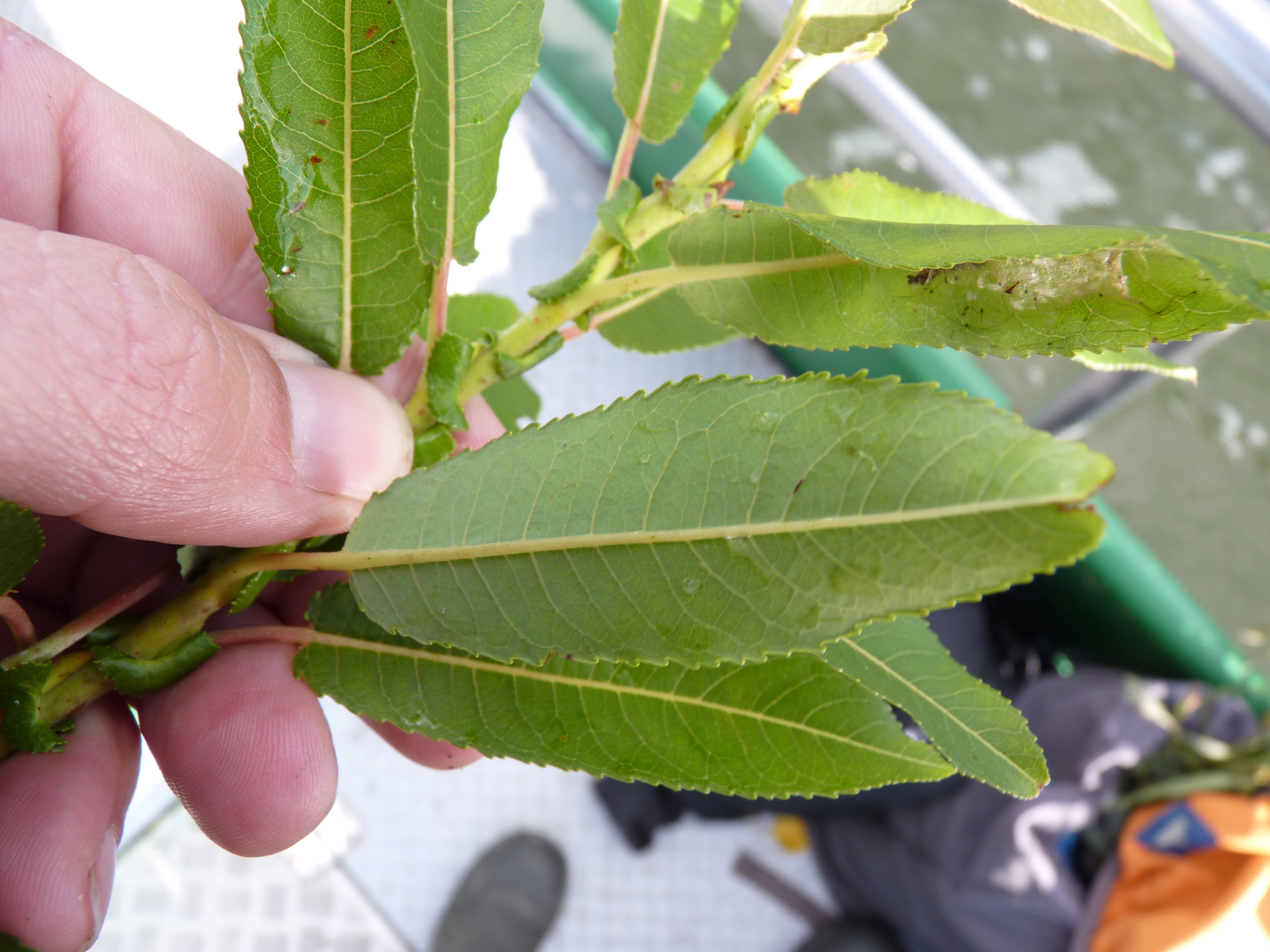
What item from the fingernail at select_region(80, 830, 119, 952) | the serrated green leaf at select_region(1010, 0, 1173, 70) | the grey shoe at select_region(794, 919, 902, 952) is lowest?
the grey shoe at select_region(794, 919, 902, 952)

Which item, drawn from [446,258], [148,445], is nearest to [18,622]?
[148,445]

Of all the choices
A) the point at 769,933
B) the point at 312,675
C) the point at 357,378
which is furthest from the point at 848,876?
the point at 357,378

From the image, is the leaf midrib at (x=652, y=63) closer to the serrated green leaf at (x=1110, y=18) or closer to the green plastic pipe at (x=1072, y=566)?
the serrated green leaf at (x=1110, y=18)

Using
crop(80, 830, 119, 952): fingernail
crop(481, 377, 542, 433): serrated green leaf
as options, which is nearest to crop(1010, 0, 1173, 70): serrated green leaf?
crop(481, 377, 542, 433): serrated green leaf

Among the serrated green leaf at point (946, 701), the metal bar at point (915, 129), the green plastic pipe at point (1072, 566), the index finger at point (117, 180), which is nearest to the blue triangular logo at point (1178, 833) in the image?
the green plastic pipe at point (1072, 566)

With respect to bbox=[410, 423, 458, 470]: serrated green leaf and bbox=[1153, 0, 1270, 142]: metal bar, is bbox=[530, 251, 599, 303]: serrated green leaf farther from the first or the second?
bbox=[1153, 0, 1270, 142]: metal bar

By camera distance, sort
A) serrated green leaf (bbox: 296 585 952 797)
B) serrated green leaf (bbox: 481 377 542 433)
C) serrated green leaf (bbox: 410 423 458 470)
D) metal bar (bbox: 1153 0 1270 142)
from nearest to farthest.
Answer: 1. serrated green leaf (bbox: 296 585 952 797)
2. serrated green leaf (bbox: 410 423 458 470)
3. serrated green leaf (bbox: 481 377 542 433)
4. metal bar (bbox: 1153 0 1270 142)

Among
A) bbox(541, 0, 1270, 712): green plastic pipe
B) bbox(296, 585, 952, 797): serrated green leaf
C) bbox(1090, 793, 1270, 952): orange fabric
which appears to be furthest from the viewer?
bbox(541, 0, 1270, 712): green plastic pipe

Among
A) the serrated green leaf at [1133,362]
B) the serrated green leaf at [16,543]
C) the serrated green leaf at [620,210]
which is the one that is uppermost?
the serrated green leaf at [1133,362]
